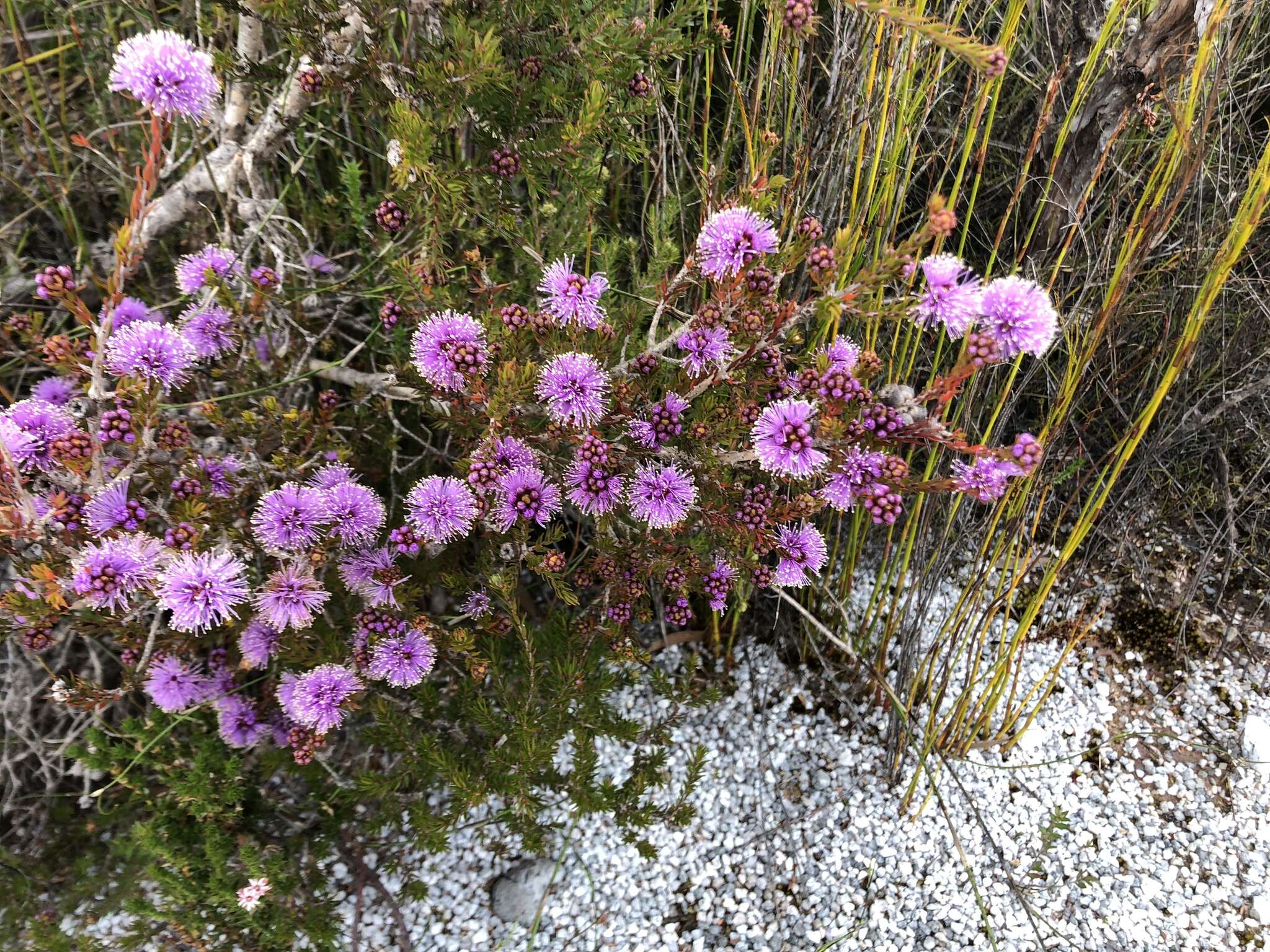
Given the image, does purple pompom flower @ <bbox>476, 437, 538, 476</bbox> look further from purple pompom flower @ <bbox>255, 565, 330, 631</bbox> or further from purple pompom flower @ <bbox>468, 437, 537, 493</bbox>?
purple pompom flower @ <bbox>255, 565, 330, 631</bbox>

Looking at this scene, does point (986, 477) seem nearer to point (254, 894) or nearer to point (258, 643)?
point (258, 643)

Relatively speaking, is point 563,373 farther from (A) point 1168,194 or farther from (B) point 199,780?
(A) point 1168,194

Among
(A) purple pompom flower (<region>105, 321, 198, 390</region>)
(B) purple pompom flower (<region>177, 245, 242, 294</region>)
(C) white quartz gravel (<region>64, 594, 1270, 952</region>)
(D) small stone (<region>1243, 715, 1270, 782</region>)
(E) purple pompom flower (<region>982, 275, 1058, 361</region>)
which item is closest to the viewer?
(E) purple pompom flower (<region>982, 275, 1058, 361</region>)

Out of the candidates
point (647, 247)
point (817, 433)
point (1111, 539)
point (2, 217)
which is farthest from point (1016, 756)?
point (2, 217)

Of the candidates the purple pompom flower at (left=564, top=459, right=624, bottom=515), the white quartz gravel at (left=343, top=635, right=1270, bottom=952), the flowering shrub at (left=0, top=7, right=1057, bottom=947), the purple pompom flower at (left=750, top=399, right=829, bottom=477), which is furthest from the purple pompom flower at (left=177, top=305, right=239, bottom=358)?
the white quartz gravel at (left=343, top=635, right=1270, bottom=952)

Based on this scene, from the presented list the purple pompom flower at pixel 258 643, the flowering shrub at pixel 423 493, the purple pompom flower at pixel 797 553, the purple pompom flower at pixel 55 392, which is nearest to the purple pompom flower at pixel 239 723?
the flowering shrub at pixel 423 493

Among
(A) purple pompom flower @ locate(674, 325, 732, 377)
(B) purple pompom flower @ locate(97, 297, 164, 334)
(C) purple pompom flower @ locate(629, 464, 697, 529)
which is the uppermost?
(A) purple pompom flower @ locate(674, 325, 732, 377)

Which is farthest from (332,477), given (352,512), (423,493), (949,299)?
(949,299)

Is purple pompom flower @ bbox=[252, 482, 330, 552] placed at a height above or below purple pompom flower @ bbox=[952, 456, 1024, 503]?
below
